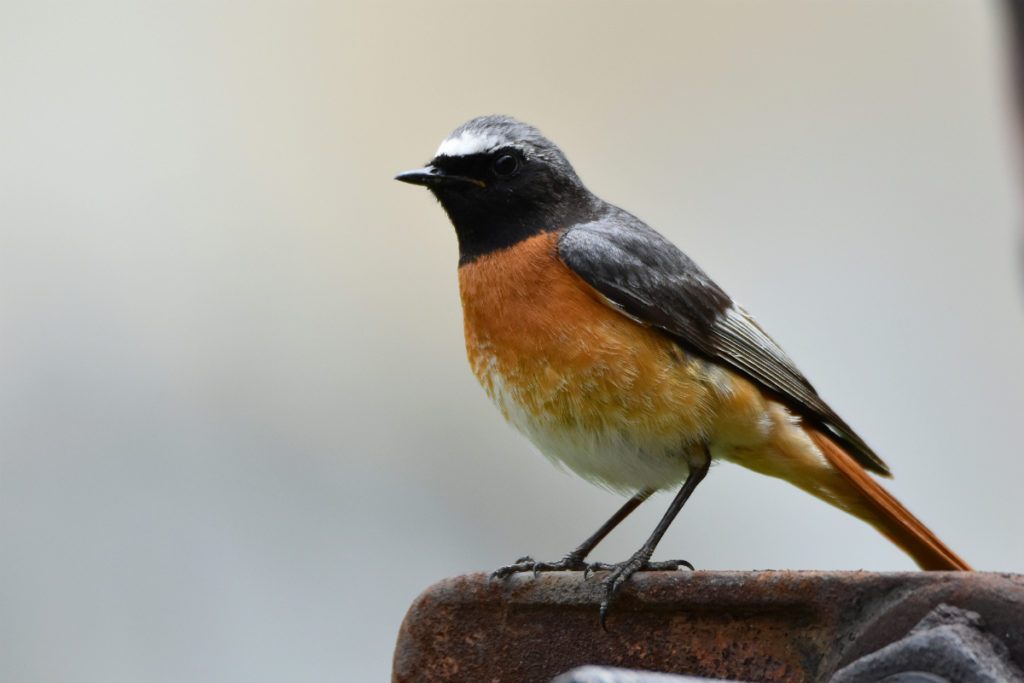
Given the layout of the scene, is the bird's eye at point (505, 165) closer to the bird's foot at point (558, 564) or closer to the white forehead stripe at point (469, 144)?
the white forehead stripe at point (469, 144)

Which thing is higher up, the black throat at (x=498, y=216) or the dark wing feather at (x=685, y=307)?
the black throat at (x=498, y=216)

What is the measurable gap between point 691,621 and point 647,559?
0.96 meters

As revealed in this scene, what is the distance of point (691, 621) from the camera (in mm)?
1821

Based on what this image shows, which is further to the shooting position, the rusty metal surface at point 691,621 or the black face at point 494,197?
the black face at point 494,197

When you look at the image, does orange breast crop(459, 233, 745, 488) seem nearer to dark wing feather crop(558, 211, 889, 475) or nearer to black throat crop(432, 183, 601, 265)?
dark wing feather crop(558, 211, 889, 475)

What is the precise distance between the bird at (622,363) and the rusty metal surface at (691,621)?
95cm

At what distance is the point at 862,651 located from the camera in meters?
1.51

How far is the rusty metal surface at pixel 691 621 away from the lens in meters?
1.47

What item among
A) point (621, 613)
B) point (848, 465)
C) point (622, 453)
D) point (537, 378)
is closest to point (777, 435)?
point (848, 465)

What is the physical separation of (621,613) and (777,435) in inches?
66.3

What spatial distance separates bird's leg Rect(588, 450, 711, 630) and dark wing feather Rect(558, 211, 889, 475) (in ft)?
1.16

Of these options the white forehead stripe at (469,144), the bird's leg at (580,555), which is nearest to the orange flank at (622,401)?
the bird's leg at (580,555)

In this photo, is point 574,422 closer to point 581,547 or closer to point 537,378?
point 537,378

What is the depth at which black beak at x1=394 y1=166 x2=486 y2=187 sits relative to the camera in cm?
378
